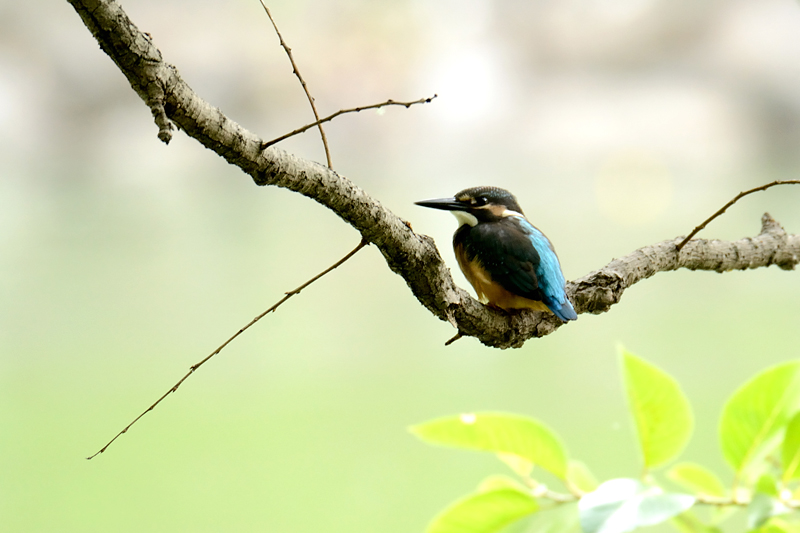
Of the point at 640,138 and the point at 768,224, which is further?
the point at 640,138

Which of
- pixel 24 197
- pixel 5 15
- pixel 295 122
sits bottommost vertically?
pixel 295 122

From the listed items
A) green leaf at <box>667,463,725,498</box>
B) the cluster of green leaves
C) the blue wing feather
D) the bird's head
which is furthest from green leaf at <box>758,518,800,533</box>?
the bird's head

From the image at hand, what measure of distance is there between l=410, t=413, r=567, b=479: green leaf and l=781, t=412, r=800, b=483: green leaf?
0.58 feet

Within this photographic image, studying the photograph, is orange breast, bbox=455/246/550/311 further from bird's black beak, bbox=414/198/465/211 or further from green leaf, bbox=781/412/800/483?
green leaf, bbox=781/412/800/483

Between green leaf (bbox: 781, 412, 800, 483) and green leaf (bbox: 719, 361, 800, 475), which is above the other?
green leaf (bbox: 719, 361, 800, 475)

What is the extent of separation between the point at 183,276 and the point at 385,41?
162cm

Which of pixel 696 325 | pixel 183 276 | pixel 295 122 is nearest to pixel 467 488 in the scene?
pixel 696 325

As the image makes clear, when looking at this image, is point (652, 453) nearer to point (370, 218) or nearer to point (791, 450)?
point (791, 450)

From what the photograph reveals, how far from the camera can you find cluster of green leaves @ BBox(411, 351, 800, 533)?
470 millimetres

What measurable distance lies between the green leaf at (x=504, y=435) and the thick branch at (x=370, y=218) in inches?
8.0

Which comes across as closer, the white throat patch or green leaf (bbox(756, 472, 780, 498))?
green leaf (bbox(756, 472, 780, 498))

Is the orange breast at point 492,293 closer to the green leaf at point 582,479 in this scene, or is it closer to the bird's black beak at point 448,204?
the bird's black beak at point 448,204

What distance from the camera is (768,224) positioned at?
1.26 meters

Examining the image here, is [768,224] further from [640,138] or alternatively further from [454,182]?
[640,138]
